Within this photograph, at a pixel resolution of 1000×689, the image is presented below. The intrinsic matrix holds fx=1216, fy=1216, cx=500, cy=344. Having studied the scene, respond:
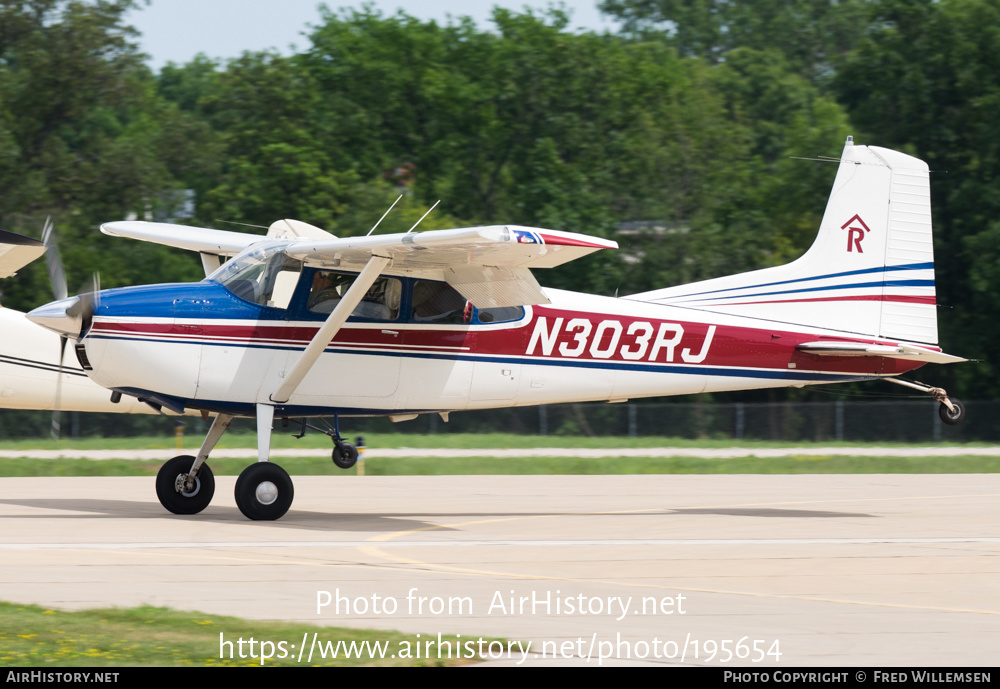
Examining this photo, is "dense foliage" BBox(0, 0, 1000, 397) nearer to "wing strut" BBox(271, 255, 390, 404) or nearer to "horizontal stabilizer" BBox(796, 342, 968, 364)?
"horizontal stabilizer" BBox(796, 342, 968, 364)

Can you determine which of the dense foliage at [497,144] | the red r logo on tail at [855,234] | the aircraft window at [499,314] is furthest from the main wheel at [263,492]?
the dense foliage at [497,144]

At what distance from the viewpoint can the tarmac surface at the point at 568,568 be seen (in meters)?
7.20

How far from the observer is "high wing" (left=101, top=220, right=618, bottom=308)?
11.1 m

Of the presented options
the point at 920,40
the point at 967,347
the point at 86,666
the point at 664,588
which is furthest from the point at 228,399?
the point at 920,40

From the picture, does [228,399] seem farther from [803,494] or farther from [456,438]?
[456,438]

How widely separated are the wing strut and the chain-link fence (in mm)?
19330

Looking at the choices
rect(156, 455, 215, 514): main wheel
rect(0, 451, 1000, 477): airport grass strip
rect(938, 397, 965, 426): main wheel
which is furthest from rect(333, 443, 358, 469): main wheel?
rect(938, 397, 965, 426): main wheel

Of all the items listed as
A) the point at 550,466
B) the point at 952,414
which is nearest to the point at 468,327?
the point at 952,414

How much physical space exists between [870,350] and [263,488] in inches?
285

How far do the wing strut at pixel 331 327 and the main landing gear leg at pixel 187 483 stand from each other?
1073 millimetres

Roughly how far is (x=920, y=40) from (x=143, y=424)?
2649 centimetres

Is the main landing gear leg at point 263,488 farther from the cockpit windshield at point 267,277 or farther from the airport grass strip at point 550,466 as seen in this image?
the airport grass strip at point 550,466

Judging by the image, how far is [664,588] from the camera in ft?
29.7

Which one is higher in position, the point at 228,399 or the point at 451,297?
the point at 451,297
